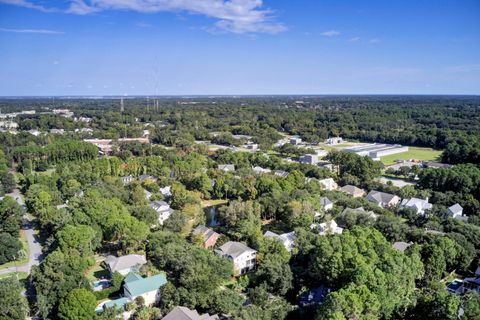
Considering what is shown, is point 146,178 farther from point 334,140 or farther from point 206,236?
point 334,140

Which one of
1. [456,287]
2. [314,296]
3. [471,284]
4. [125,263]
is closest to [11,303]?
[125,263]

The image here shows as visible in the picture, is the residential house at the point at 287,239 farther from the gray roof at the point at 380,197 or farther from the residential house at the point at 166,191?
the residential house at the point at 166,191

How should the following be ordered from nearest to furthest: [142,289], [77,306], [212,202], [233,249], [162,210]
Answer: [77,306] < [142,289] < [233,249] < [162,210] < [212,202]

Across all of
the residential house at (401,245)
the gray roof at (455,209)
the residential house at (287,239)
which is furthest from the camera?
the gray roof at (455,209)

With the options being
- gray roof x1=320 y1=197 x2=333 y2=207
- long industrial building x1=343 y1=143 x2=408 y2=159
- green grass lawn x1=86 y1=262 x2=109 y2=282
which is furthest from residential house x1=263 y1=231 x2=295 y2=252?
long industrial building x1=343 y1=143 x2=408 y2=159

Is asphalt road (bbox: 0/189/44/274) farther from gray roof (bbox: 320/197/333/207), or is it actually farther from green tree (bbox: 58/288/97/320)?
gray roof (bbox: 320/197/333/207)

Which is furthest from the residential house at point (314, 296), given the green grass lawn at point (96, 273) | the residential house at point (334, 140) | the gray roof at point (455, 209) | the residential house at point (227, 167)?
the residential house at point (334, 140)

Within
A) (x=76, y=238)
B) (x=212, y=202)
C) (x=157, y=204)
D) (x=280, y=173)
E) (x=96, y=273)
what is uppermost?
(x=280, y=173)
